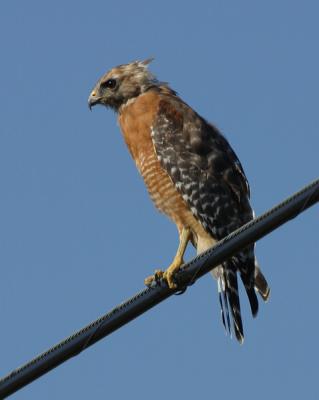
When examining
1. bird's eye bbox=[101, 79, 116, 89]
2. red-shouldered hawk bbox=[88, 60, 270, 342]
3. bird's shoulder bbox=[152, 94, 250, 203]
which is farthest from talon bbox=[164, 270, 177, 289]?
bird's eye bbox=[101, 79, 116, 89]

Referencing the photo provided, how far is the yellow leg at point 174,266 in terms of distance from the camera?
7820 millimetres

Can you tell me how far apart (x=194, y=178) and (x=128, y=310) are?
415 cm

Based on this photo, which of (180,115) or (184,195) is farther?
(180,115)

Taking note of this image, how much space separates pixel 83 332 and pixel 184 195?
13.4 ft

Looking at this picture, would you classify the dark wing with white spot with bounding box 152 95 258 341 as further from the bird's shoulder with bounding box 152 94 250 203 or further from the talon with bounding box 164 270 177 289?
the talon with bounding box 164 270 177 289

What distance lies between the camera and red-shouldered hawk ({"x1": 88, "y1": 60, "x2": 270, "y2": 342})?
948 cm

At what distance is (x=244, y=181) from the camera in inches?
402

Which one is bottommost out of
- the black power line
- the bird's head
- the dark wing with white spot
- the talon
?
the black power line

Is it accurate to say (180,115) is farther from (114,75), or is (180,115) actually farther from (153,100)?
(114,75)

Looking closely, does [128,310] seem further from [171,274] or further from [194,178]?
[194,178]

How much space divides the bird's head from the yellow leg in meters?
1.99

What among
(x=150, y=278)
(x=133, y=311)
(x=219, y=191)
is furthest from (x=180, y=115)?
(x=133, y=311)

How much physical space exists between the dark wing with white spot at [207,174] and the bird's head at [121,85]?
24.8 inches

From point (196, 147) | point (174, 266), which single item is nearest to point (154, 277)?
point (174, 266)
